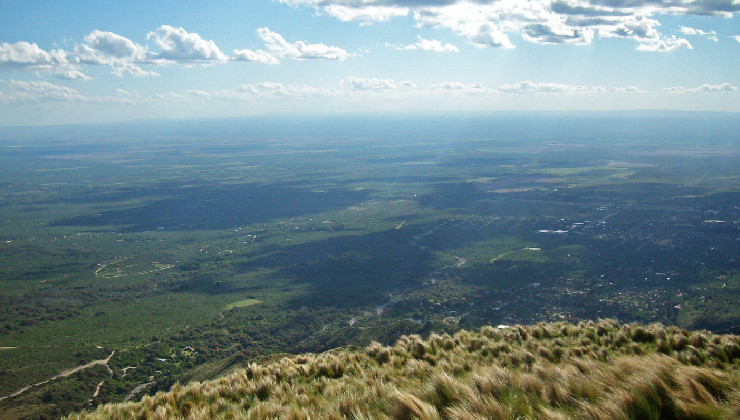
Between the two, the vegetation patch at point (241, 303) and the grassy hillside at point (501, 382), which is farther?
the vegetation patch at point (241, 303)

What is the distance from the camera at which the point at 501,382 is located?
6.36 metres

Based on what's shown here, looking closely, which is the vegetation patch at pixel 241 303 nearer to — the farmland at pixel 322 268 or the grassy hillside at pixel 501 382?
the farmland at pixel 322 268

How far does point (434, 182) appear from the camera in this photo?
500ft

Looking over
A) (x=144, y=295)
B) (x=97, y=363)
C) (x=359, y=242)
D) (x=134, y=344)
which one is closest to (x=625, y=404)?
(x=97, y=363)

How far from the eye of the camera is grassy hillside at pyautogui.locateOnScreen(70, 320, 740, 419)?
16.6 feet

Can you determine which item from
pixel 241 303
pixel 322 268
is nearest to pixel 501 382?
pixel 241 303

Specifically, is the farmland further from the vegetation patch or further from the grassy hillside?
the grassy hillside

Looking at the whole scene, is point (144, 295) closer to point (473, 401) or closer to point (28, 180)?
point (473, 401)

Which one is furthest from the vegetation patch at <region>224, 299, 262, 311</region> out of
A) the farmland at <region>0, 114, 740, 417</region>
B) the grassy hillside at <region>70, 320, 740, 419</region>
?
the grassy hillside at <region>70, 320, 740, 419</region>

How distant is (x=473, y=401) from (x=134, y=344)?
155 ft

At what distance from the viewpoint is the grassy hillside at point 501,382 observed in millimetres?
5070

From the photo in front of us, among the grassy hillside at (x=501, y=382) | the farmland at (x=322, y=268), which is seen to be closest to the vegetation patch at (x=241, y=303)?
the farmland at (x=322, y=268)

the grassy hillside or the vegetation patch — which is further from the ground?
the grassy hillside

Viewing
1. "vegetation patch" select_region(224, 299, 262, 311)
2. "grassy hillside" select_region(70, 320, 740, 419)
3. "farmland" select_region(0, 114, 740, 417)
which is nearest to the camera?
"grassy hillside" select_region(70, 320, 740, 419)
